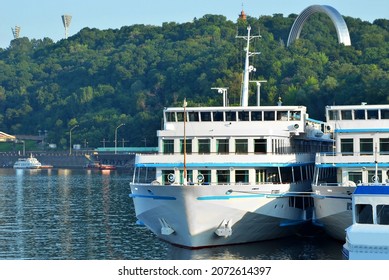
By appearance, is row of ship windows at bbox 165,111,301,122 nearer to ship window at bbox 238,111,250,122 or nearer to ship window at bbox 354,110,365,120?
ship window at bbox 238,111,250,122

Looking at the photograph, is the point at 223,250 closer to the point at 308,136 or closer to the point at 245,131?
the point at 245,131

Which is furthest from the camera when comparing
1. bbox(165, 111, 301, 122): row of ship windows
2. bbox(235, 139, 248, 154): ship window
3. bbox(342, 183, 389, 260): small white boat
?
bbox(165, 111, 301, 122): row of ship windows

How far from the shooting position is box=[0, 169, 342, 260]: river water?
56.2 m

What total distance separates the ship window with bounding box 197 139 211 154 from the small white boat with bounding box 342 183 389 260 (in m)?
16.0

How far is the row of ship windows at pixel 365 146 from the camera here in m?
58.5

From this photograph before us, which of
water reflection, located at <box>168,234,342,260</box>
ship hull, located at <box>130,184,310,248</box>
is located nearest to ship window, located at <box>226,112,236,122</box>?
ship hull, located at <box>130,184,310,248</box>

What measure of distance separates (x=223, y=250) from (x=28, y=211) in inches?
1396

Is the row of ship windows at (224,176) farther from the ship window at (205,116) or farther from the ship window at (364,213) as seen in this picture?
the ship window at (364,213)

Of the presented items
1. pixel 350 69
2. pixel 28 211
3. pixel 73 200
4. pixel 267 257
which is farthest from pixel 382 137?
pixel 350 69

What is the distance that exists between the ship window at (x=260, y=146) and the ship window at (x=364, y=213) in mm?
15273

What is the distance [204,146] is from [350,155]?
26.9ft

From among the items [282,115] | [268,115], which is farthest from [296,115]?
[268,115]

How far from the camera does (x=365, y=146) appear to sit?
58656 mm

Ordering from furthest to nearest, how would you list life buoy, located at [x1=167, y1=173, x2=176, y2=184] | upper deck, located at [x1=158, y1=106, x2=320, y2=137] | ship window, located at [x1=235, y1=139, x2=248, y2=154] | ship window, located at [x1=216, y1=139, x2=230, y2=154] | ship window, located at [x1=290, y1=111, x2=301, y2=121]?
ship window, located at [x1=290, y1=111, x2=301, y2=121] < upper deck, located at [x1=158, y1=106, x2=320, y2=137] < ship window, located at [x1=216, y1=139, x2=230, y2=154] < ship window, located at [x1=235, y1=139, x2=248, y2=154] < life buoy, located at [x1=167, y1=173, x2=176, y2=184]
